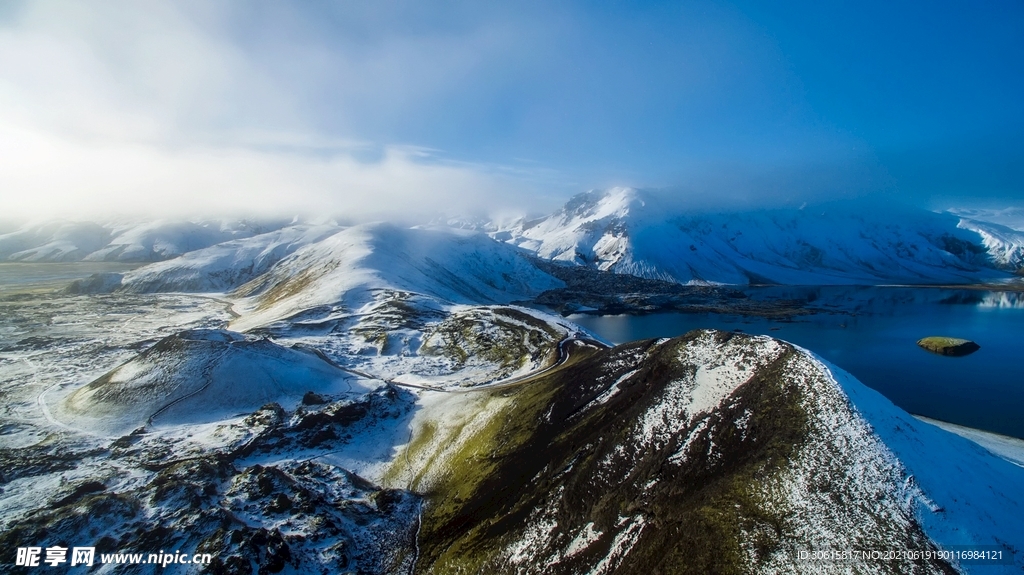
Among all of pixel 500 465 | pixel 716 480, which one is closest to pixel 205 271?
pixel 500 465

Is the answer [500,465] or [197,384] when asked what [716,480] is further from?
[197,384]

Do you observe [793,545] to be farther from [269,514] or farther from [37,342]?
[37,342]

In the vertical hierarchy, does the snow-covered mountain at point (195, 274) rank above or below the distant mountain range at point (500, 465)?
below

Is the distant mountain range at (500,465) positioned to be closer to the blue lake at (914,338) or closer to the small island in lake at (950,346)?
the blue lake at (914,338)

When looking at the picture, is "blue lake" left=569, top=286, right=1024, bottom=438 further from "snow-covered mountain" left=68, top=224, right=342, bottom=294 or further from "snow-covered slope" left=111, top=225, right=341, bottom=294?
"snow-covered mountain" left=68, top=224, right=342, bottom=294

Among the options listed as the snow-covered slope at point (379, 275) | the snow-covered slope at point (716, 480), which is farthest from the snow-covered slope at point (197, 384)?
the snow-covered slope at point (379, 275)

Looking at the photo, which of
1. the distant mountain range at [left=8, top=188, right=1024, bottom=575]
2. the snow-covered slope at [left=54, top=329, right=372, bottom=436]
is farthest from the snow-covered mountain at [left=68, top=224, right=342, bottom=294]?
the snow-covered slope at [left=54, top=329, right=372, bottom=436]
